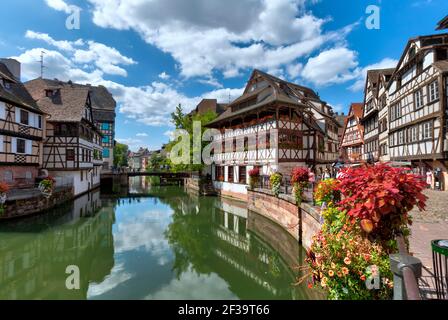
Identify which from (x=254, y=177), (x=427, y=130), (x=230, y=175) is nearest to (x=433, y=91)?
(x=427, y=130)

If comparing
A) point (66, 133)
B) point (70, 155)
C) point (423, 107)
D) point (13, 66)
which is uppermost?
point (13, 66)

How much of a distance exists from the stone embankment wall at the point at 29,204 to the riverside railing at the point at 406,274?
19461 millimetres

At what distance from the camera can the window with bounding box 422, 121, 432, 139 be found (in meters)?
17.4

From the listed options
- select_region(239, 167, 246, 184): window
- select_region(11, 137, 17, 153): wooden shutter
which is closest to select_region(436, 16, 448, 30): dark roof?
select_region(239, 167, 246, 184): window

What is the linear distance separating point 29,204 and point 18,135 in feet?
22.0

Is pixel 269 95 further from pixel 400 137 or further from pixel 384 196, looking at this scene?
pixel 384 196

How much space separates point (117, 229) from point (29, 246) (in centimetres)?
456

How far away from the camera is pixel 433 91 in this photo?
1714 cm

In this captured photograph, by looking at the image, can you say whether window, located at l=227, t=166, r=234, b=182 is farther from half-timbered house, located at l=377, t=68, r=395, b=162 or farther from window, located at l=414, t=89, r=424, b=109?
window, located at l=414, t=89, r=424, b=109

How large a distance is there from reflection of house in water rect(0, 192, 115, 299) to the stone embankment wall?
85cm

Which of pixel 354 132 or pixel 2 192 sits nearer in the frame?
pixel 2 192

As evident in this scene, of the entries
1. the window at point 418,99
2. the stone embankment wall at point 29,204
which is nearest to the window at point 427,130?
the window at point 418,99

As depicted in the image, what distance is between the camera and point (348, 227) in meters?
4.07
